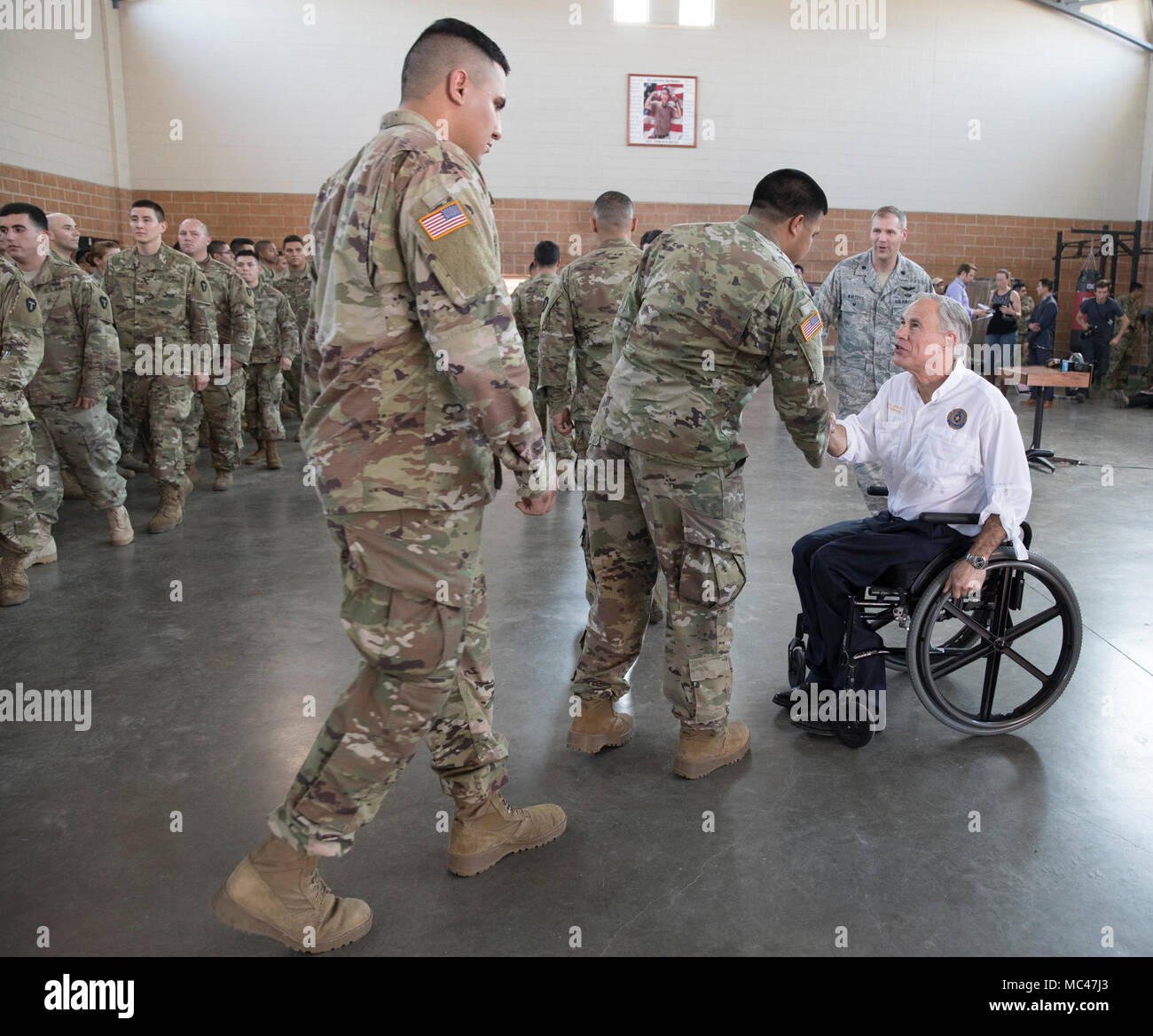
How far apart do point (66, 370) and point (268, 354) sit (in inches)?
102

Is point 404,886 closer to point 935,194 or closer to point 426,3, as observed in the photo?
point 426,3

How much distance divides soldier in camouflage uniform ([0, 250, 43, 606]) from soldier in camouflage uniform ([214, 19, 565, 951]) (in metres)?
2.76

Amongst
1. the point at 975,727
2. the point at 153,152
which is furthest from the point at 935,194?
the point at 975,727

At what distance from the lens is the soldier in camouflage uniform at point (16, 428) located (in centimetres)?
383

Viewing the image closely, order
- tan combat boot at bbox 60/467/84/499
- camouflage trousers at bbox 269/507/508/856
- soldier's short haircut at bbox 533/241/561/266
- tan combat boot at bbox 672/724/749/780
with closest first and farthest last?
camouflage trousers at bbox 269/507/508/856, tan combat boot at bbox 672/724/749/780, soldier's short haircut at bbox 533/241/561/266, tan combat boot at bbox 60/467/84/499

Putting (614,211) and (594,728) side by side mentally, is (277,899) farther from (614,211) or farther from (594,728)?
(614,211)

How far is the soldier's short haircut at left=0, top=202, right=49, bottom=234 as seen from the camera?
434cm

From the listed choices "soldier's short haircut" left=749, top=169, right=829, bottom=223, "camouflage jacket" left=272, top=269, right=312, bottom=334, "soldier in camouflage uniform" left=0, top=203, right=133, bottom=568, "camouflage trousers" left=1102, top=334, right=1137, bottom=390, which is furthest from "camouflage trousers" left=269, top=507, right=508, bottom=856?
"camouflage trousers" left=1102, top=334, right=1137, bottom=390

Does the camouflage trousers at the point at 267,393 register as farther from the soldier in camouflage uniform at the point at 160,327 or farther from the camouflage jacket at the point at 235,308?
the soldier in camouflage uniform at the point at 160,327

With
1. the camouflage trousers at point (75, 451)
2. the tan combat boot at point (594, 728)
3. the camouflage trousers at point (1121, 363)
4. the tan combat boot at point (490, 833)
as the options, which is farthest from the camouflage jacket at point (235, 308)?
the camouflage trousers at point (1121, 363)

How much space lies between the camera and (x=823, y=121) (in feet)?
41.1

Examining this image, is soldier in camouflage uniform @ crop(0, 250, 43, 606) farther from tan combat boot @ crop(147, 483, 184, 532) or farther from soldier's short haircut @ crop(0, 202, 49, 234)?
tan combat boot @ crop(147, 483, 184, 532)
